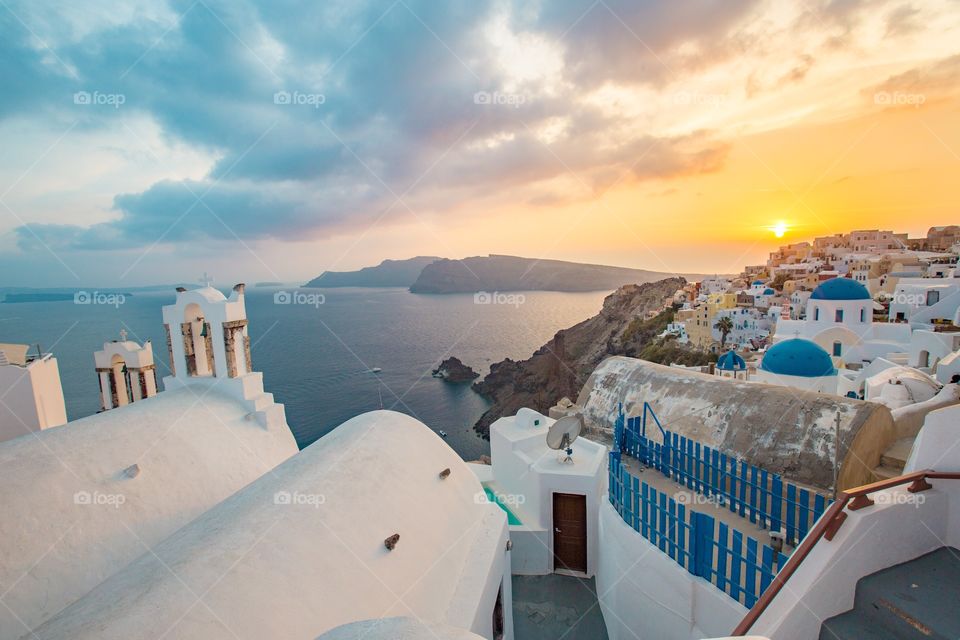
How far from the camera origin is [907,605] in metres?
3.74

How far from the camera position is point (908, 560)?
4.30m

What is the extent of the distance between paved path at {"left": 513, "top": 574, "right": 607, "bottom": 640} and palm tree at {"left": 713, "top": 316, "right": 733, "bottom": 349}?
1835 inches

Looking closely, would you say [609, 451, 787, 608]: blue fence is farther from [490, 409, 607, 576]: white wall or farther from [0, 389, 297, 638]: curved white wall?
[0, 389, 297, 638]: curved white wall

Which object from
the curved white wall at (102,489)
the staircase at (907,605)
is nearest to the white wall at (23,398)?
the curved white wall at (102,489)

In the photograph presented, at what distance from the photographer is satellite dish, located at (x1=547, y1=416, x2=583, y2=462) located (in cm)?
981

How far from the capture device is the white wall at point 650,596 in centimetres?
563

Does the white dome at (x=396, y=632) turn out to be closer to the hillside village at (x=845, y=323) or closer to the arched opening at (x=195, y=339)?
the arched opening at (x=195, y=339)

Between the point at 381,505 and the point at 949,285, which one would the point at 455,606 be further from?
the point at 949,285

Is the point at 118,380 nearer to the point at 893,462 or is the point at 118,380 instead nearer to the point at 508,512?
the point at 508,512

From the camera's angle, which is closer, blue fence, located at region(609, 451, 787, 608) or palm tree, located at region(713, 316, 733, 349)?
blue fence, located at region(609, 451, 787, 608)

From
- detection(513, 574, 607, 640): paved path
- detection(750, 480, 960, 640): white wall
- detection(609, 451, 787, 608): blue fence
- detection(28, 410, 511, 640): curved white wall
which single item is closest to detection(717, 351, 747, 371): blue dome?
detection(513, 574, 607, 640): paved path

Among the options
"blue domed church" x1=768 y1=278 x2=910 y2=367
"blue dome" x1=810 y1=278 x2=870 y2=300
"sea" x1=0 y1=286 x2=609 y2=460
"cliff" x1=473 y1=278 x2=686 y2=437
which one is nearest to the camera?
"blue domed church" x1=768 y1=278 x2=910 y2=367

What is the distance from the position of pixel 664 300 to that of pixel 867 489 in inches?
3622

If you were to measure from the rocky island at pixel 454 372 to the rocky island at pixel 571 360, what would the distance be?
4611 millimetres
